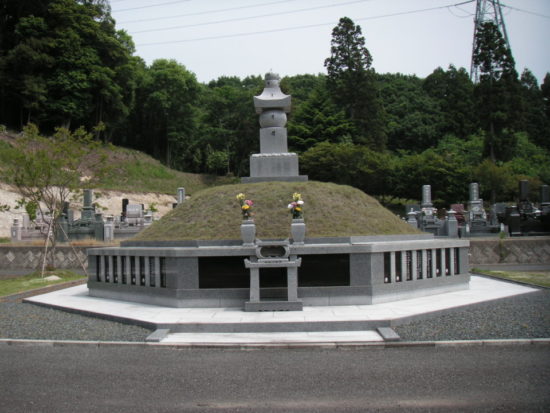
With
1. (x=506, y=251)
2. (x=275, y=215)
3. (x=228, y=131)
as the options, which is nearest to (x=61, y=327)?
(x=275, y=215)

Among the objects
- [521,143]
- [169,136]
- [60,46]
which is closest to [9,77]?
[60,46]

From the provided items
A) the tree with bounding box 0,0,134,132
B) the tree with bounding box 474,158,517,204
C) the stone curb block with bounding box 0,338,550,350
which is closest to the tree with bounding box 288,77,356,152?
the tree with bounding box 474,158,517,204

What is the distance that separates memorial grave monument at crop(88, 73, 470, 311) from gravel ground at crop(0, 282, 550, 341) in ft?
5.81

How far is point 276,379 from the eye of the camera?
673 cm

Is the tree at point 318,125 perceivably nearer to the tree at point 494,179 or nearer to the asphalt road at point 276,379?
the tree at point 494,179

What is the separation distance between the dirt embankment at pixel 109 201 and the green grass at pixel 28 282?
1667 centimetres

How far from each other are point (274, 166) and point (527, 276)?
10.0m

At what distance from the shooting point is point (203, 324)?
9.70 meters

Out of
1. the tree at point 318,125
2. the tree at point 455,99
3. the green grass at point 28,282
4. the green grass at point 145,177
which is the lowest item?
the green grass at point 28,282

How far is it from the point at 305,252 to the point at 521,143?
56.0 metres

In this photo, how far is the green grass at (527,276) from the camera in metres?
15.3

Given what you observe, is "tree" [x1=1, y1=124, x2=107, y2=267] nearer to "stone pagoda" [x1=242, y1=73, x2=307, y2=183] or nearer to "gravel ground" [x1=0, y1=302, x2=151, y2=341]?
"stone pagoda" [x1=242, y1=73, x2=307, y2=183]

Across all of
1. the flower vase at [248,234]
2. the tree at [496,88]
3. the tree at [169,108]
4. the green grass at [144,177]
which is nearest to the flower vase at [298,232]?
the flower vase at [248,234]

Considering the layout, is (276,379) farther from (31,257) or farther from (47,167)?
(31,257)
